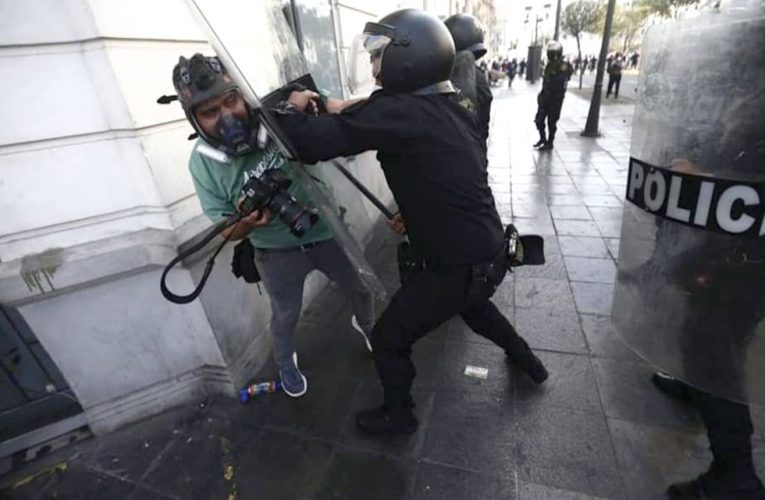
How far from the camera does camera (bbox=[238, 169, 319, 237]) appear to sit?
174cm

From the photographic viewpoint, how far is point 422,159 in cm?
174

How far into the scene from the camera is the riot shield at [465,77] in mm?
3607

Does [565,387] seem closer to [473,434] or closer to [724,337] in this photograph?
[473,434]

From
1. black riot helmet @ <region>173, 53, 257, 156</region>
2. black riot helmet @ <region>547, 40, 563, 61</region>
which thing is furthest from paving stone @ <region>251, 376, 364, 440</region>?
black riot helmet @ <region>547, 40, 563, 61</region>

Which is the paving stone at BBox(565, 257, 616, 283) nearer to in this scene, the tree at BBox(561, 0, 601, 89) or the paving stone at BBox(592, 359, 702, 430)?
the paving stone at BBox(592, 359, 702, 430)

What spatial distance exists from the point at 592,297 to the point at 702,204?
2.17 m

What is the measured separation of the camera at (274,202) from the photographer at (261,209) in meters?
0.02

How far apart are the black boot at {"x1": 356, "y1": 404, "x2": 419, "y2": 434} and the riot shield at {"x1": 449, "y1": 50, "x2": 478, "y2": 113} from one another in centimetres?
248

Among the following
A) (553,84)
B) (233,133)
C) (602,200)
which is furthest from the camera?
(553,84)

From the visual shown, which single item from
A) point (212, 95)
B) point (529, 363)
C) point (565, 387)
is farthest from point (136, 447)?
point (565, 387)

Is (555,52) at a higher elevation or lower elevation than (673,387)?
higher

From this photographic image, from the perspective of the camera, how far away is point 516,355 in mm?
2594

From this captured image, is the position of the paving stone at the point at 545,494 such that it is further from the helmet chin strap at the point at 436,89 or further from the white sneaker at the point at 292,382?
the helmet chin strap at the point at 436,89

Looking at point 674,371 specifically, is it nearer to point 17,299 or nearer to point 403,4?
point 17,299
